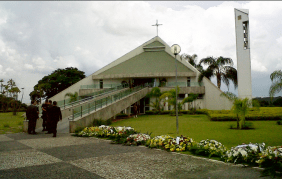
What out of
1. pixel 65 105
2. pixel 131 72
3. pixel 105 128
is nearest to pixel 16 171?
pixel 105 128

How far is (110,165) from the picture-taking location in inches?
221

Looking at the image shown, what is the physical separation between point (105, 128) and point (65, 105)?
8.13 m

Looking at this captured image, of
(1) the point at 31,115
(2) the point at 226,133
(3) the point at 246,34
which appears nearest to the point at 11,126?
(1) the point at 31,115

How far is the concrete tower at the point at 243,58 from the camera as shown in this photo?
22062 mm

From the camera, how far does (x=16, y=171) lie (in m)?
5.20

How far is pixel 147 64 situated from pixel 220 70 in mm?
10318

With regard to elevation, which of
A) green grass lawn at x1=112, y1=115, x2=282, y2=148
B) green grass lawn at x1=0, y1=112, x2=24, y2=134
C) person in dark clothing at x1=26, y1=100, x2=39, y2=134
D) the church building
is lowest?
green grass lawn at x1=0, y1=112, x2=24, y2=134

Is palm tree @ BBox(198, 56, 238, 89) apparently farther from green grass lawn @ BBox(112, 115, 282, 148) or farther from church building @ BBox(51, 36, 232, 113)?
green grass lawn @ BBox(112, 115, 282, 148)

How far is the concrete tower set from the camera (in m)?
22.1

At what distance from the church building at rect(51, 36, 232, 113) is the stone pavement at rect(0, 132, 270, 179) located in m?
24.3

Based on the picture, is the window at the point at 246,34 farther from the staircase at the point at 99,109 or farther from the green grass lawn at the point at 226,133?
the staircase at the point at 99,109

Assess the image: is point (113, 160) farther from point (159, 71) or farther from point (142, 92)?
point (159, 71)

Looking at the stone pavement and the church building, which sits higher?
the church building

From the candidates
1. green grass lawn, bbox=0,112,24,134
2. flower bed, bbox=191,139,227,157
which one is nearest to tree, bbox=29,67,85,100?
green grass lawn, bbox=0,112,24,134
